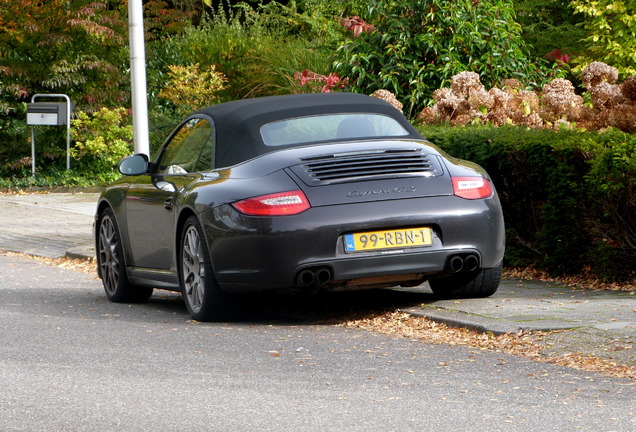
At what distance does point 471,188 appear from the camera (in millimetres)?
7930

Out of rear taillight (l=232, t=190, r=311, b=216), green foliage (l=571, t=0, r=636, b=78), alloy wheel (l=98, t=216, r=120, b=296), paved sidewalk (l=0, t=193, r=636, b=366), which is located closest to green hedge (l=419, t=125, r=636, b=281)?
paved sidewalk (l=0, t=193, r=636, b=366)

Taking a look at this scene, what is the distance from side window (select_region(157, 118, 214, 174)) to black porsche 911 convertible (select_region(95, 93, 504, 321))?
0.02m

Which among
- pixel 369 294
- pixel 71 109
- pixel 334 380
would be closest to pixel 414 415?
pixel 334 380

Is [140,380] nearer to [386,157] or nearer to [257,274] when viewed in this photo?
[257,274]

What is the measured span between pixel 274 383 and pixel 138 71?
8.70m

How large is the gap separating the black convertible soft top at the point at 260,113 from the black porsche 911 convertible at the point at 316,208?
1 centimetres

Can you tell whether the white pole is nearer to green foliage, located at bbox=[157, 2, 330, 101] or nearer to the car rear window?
the car rear window

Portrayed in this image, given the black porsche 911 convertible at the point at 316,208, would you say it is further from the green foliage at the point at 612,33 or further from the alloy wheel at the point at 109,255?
the green foliage at the point at 612,33

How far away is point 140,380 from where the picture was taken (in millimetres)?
6203

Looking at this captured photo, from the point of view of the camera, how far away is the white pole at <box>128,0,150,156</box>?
556 inches

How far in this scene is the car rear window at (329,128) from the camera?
8.27 meters

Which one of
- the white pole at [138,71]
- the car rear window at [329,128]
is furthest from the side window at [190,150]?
the white pole at [138,71]

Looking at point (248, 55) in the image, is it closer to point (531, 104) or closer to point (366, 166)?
point (531, 104)

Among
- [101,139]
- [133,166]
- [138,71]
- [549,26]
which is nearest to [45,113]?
[101,139]
